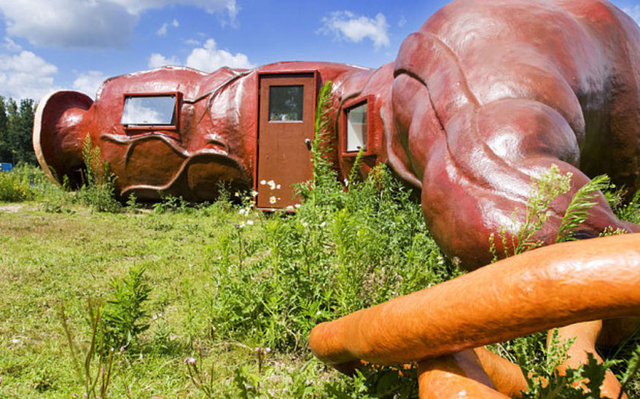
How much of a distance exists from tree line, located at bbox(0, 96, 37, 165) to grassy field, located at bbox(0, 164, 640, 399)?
4395 cm

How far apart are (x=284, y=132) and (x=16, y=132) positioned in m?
47.3

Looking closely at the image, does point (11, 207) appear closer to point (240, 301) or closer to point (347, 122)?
point (347, 122)

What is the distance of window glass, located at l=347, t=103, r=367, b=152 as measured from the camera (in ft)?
17.8

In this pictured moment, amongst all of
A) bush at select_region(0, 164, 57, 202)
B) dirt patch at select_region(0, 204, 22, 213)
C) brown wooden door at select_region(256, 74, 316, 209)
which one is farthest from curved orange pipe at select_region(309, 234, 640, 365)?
bush at select_region(0, 164, 57, 202)

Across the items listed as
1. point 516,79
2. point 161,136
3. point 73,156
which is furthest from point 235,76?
point 516,79

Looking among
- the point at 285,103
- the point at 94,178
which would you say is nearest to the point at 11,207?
the point at 94,178

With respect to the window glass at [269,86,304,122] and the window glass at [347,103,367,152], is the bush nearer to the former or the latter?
the window glass at [269,86,304,122]

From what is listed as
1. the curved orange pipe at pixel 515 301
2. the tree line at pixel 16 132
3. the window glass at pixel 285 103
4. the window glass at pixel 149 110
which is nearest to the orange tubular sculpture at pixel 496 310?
the curved orange pipe at pixel 515 301

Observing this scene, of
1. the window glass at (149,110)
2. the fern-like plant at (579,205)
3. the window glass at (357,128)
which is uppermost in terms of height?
the window glass at (149,110)

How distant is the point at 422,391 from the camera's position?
2.59 ft

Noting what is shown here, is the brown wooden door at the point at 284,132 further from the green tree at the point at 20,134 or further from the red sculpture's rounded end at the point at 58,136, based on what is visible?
the green tree at the point at 20,134

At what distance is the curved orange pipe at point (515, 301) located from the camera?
537 millimetres

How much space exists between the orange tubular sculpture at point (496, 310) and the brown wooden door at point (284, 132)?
6387 millimetres

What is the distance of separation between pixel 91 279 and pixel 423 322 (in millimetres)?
3508
